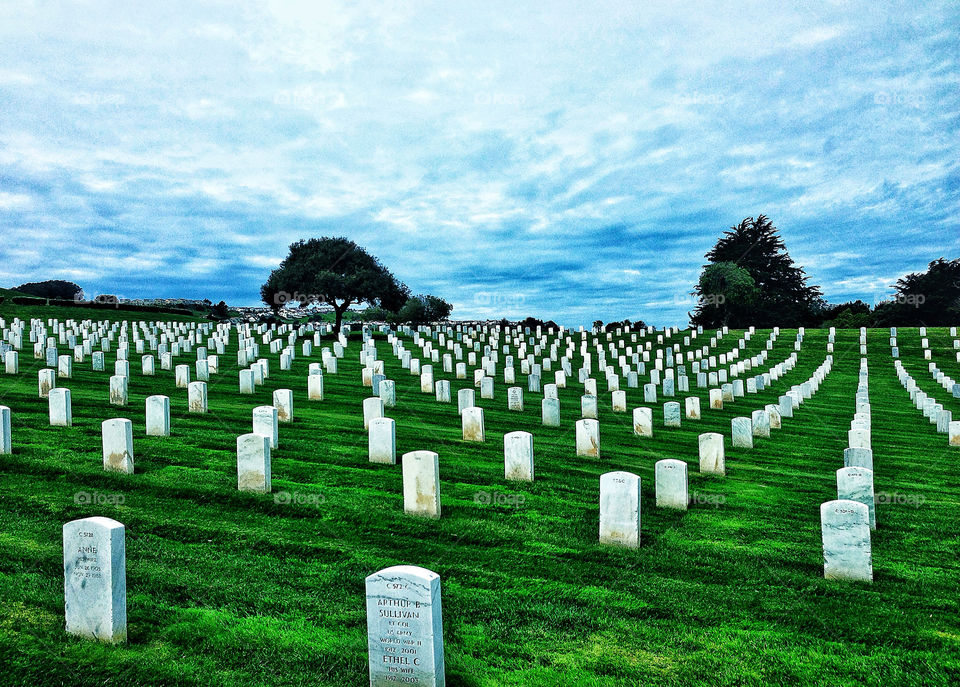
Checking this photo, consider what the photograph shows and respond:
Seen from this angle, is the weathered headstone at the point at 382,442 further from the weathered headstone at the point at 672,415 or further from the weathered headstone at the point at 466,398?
the weathered headstone at the point at 672,415

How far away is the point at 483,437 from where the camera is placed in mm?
13789

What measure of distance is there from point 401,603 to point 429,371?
1805 centimetres

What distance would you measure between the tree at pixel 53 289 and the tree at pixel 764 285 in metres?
86.2

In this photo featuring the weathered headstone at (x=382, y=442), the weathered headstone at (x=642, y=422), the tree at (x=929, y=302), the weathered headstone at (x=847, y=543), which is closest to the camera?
the weathered headstone at (x=847, y=543)

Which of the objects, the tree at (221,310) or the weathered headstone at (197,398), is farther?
the tree at (221,310)

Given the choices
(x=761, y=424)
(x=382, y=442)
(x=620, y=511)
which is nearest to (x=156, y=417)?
(x=382, y=442)

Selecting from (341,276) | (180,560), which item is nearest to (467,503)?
(180,560)

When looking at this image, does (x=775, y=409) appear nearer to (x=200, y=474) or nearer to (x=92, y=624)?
(x=200, y=474)

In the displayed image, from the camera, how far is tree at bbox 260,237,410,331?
59.9 m

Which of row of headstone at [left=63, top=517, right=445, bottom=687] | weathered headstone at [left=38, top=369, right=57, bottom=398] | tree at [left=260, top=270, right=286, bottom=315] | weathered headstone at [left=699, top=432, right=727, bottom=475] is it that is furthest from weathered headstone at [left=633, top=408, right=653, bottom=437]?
tree at [left=260, top=270, right=286, bottom=315]

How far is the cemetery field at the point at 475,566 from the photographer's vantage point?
514 cm

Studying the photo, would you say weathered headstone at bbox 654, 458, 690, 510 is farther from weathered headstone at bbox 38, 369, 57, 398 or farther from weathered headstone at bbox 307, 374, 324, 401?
weathered headstone at bbox 38, 369, 57, 398

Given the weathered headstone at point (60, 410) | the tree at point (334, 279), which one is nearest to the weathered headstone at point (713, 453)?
the weathered headstone at point (60, 410)

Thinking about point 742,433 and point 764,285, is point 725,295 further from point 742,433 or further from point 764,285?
point 742,433
